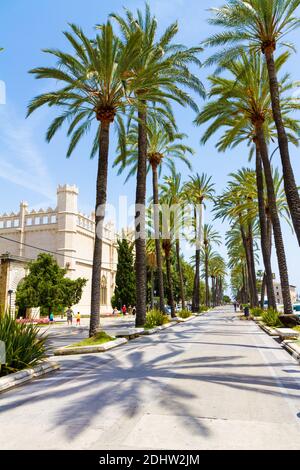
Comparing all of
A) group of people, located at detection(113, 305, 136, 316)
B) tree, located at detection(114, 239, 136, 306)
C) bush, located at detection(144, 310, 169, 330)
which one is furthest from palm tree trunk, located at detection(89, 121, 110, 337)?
tree, located at detection(114, 239, 136, 306)

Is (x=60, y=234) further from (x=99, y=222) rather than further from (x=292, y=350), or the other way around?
(x=292, y=350)

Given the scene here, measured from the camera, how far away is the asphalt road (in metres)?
4.50

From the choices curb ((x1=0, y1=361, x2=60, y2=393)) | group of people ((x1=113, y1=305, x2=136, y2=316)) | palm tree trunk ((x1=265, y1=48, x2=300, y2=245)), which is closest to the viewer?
curb ((x1=0, y1=361, x2=60, y2=393))

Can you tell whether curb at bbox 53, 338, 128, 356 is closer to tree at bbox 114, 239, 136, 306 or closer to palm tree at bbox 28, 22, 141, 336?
palm tree at bbox 28, 22, 141, 336

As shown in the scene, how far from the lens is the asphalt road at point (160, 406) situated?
4.50 metres

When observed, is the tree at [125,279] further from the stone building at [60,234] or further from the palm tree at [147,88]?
the palm tree at [147,88]

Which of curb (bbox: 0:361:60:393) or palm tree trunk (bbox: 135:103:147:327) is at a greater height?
palm tree trunk (bbox: 135:103:147:327)

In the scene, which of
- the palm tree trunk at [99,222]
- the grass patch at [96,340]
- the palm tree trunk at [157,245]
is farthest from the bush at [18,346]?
the palm tree trunk at [157,245]

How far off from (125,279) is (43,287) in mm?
18958

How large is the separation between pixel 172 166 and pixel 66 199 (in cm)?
2287

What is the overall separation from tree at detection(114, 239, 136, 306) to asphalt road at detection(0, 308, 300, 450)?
4193 cm

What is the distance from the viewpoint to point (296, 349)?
11.3 metres

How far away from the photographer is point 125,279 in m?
52.2

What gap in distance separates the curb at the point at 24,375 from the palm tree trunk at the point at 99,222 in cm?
534
